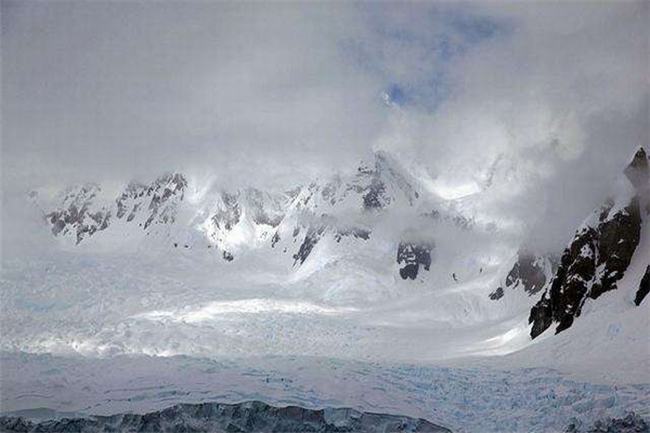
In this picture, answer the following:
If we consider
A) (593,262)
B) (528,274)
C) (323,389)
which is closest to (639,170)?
(593,262)

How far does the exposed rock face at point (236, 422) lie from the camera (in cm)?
2706

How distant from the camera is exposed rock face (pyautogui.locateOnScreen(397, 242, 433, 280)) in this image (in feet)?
410

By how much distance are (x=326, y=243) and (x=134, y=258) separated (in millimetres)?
80190

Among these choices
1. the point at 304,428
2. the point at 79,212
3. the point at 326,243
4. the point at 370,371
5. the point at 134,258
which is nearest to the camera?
the point at 304,428

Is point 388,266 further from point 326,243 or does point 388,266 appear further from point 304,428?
point 304,428

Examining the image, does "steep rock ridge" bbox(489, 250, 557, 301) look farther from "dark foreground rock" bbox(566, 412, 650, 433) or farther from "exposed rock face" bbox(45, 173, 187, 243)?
"exposed rock face" bbox(45, 173, 187, 243)

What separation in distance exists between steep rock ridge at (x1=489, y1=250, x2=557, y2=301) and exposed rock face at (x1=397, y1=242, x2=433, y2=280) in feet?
106

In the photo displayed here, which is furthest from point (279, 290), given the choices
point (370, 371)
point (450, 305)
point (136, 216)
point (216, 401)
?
point (136, 216)

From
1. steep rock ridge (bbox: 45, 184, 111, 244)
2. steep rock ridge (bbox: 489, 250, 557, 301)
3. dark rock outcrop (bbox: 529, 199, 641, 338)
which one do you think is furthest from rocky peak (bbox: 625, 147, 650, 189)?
steep rock ridge (bbox: 45, 184, 111, 244)

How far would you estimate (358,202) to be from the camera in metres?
145

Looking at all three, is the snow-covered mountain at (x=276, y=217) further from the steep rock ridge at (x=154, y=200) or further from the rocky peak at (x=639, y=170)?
the rocky peak at (x=639, y=170)

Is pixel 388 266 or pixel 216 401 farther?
pixel 388 266

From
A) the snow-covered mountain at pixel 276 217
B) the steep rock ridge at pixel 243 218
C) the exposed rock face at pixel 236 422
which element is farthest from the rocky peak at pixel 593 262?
the steep rock ridge at pixel 243 218

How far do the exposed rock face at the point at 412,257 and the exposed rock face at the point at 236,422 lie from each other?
95.4 m
